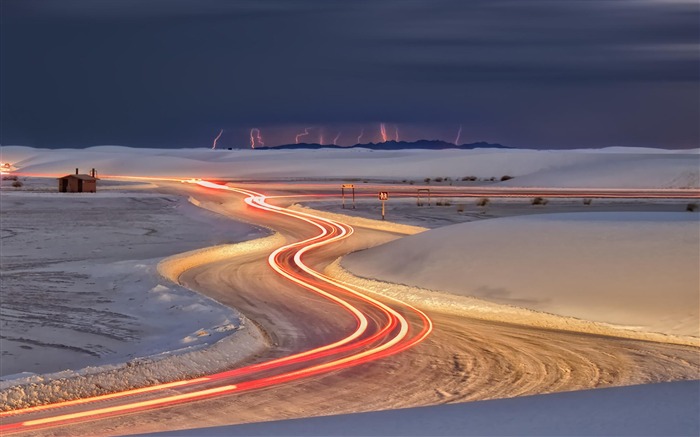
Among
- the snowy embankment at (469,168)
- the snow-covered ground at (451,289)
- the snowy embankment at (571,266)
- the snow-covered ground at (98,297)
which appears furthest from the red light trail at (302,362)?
the snowy embankment at (469,168)

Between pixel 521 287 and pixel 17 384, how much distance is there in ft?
37.8

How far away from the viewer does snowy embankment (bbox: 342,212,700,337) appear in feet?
60.8

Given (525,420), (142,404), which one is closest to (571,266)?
(142,404)

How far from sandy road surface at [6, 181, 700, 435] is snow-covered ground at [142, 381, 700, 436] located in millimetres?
3872

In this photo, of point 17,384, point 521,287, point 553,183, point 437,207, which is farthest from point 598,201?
point 17,384

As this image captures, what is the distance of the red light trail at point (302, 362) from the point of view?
A: 451 inches

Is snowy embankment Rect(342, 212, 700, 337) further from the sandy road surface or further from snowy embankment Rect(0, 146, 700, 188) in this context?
snowy embankment Rect(0, 146, 700, 188)

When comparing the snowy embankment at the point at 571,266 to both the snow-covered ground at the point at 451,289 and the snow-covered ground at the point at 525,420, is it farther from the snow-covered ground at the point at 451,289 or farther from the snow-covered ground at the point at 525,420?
the snow-covered ground at the point at 525,420

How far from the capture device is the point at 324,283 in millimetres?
23453

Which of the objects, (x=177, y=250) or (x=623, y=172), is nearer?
(x=177, y=250)

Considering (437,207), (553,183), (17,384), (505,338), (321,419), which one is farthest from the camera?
(553,183)

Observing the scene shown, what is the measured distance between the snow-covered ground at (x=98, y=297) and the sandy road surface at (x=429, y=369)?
1629 mm

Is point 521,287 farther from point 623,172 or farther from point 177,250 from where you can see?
point 623,172

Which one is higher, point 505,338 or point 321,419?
point 321,419
